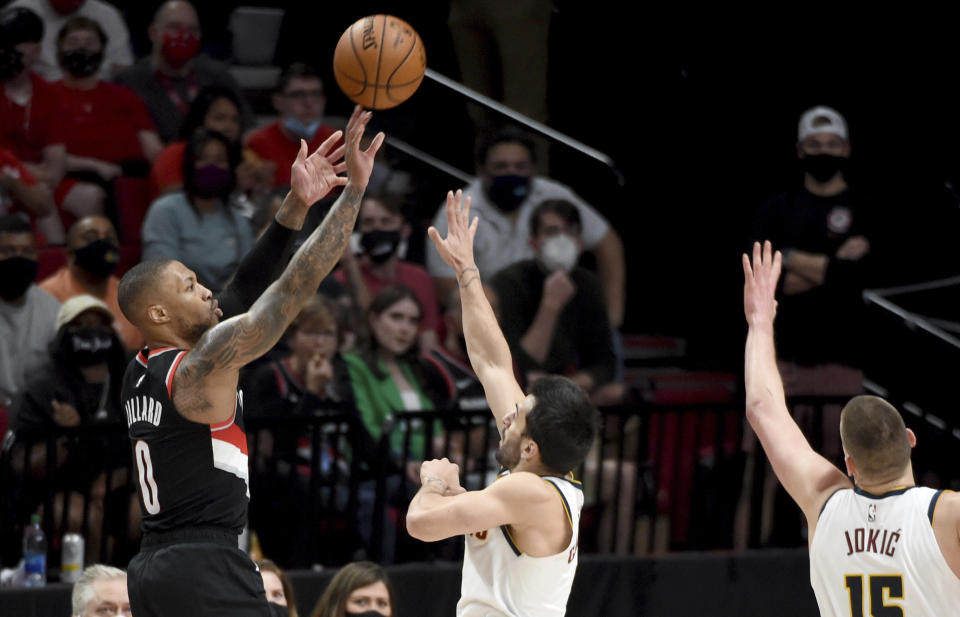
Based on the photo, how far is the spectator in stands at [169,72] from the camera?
959 cm

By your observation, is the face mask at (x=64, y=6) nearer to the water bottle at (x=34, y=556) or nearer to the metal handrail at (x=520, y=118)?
the metal handrail at (x=520, y=118)

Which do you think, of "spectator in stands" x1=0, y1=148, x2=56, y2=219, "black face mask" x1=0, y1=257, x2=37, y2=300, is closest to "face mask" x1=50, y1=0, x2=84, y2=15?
"spectator in stands" x1=0, y1=148, x2=56, y2=219

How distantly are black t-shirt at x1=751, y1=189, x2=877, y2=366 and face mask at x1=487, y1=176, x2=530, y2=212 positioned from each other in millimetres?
1538

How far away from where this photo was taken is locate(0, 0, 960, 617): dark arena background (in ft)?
25.9

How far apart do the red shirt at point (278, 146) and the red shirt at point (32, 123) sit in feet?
3.99

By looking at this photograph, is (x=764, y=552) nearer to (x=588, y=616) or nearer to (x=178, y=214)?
(x=588, y=616)

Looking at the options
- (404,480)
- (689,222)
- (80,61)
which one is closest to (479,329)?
(404,480)

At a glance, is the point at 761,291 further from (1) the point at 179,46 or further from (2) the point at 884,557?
(1) the point at 179,46

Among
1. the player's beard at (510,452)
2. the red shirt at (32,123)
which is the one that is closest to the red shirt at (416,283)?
the red shirt at (32,123)

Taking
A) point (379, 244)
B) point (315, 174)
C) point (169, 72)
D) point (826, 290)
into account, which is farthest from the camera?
point (169, 72)

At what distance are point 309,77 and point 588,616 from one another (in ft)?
12.9

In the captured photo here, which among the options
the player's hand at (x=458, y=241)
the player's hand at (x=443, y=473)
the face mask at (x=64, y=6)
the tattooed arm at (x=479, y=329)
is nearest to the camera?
the player's hand at (x=443, y=473)

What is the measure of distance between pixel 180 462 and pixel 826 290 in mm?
5198

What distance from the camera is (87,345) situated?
24.2 feet
